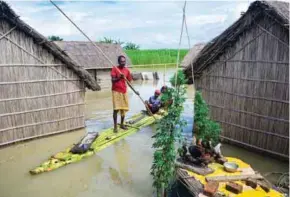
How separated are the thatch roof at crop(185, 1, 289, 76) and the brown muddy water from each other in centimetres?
232

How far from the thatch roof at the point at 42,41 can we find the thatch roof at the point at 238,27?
3.10 metres

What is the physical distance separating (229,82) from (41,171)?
5021 mm

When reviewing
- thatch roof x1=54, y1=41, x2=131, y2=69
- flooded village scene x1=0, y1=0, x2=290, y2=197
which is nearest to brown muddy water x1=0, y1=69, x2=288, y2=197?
flooded village scene x1=0, y1=0, x2=290, y2=197

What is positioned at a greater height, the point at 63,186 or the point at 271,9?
the point at 271,9

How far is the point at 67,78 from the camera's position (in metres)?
8.81

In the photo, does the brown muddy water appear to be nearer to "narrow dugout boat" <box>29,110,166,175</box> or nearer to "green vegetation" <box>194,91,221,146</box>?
"narrow dugout boat" <box>29,110,166,175</box>

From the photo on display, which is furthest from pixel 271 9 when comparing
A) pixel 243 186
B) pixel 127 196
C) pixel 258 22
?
pixel 127 196

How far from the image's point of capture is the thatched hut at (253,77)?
21.2 ft

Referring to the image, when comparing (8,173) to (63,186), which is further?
(8,173)

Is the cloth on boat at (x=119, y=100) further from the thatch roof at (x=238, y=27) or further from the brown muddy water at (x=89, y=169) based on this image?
the thatch roof at (x=238, y=27)

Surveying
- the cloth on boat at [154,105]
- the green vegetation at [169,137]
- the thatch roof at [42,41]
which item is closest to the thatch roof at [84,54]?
the cloth on boat at [154,105]

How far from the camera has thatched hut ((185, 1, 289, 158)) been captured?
Result: 254 inches

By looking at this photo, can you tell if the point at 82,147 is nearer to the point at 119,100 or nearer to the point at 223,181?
the point at 119,100

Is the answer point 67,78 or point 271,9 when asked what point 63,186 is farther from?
point 271,9
